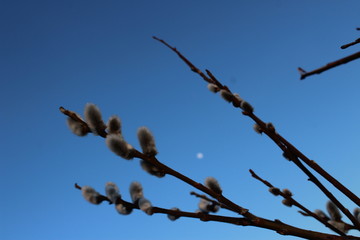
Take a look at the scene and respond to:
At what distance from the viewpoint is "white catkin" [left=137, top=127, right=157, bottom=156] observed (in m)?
1.59

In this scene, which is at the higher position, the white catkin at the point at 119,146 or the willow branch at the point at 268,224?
the white catkin at the point at 119,146

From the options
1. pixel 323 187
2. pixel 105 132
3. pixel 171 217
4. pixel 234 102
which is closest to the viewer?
pixel 171 217

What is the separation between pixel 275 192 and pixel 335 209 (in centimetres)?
38

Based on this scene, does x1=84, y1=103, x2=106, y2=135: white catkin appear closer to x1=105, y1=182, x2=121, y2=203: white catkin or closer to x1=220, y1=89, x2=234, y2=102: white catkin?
x1=105, y1=182, x2=121, y2=203: white catkin

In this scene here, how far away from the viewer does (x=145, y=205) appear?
1.56 m

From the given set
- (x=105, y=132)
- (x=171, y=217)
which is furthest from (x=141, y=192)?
(x=105, y=132)

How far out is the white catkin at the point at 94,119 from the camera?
1.63 metres

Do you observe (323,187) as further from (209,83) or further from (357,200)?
(209,83)

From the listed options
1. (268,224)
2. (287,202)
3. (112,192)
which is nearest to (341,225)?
(287,202)

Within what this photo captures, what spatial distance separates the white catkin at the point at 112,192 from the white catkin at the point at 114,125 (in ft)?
0.86

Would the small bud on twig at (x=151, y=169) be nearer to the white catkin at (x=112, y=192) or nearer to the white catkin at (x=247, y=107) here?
the white catkin at (x=112, y=192)

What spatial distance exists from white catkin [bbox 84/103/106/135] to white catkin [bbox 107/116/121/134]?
0.09ft

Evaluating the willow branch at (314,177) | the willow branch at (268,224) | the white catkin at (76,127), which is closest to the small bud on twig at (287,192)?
the willow branch at (314,177)

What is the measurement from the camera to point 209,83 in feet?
6.60
